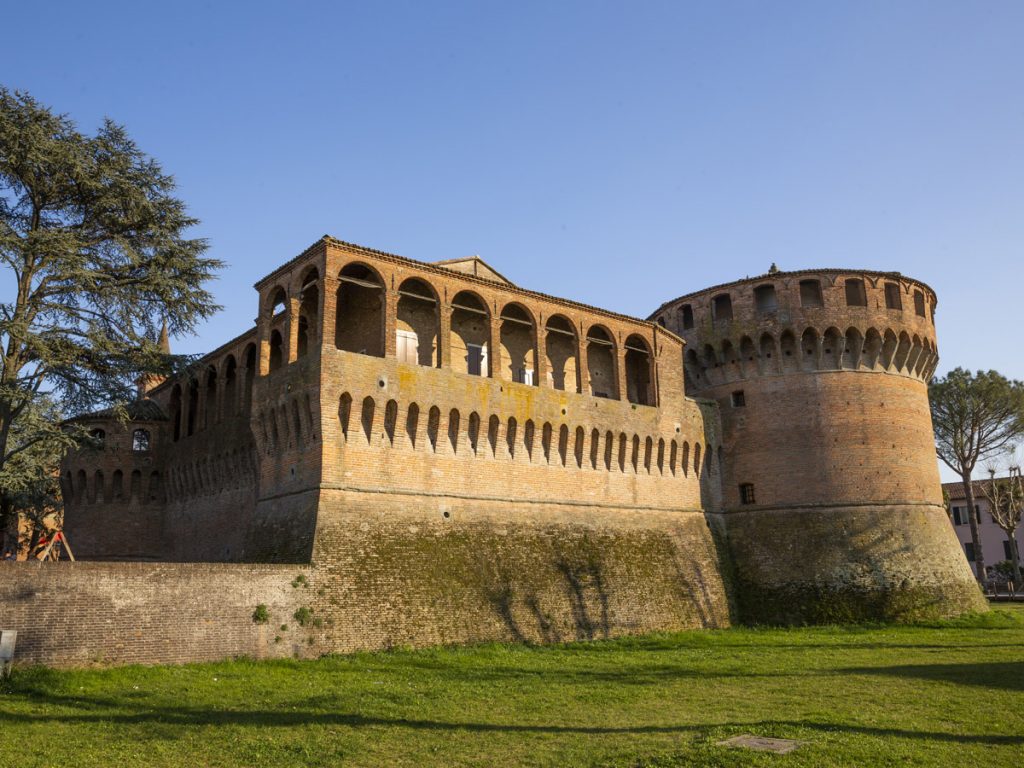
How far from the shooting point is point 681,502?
28.8 meters

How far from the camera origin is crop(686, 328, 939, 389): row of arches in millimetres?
29984

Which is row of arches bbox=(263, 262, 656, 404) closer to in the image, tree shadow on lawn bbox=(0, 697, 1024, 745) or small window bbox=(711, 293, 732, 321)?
small window bbox=(711, 293, 732, 321)

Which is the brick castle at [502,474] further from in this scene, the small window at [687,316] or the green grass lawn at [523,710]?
the green grass lawn at [523,710]

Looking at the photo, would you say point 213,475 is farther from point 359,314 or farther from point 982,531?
point 982,531

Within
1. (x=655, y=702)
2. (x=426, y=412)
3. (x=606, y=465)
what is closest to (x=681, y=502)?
(x=606, y=465)

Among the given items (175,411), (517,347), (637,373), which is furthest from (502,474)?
(175,411)

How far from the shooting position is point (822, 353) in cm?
2998

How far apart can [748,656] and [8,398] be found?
19915mm

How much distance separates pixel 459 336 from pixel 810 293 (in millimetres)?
13685

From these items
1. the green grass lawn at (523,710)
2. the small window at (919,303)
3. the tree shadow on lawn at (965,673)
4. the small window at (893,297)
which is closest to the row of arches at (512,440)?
the green grass lawn at (523,710)

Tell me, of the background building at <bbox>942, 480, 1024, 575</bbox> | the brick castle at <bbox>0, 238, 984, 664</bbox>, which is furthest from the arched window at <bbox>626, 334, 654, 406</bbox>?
the background building at <bbox>942, 480, 1024, 575</bbox>

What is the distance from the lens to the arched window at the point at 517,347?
27328 mm

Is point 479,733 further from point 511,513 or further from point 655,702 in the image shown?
point 511,513

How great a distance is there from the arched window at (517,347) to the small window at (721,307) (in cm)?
824
